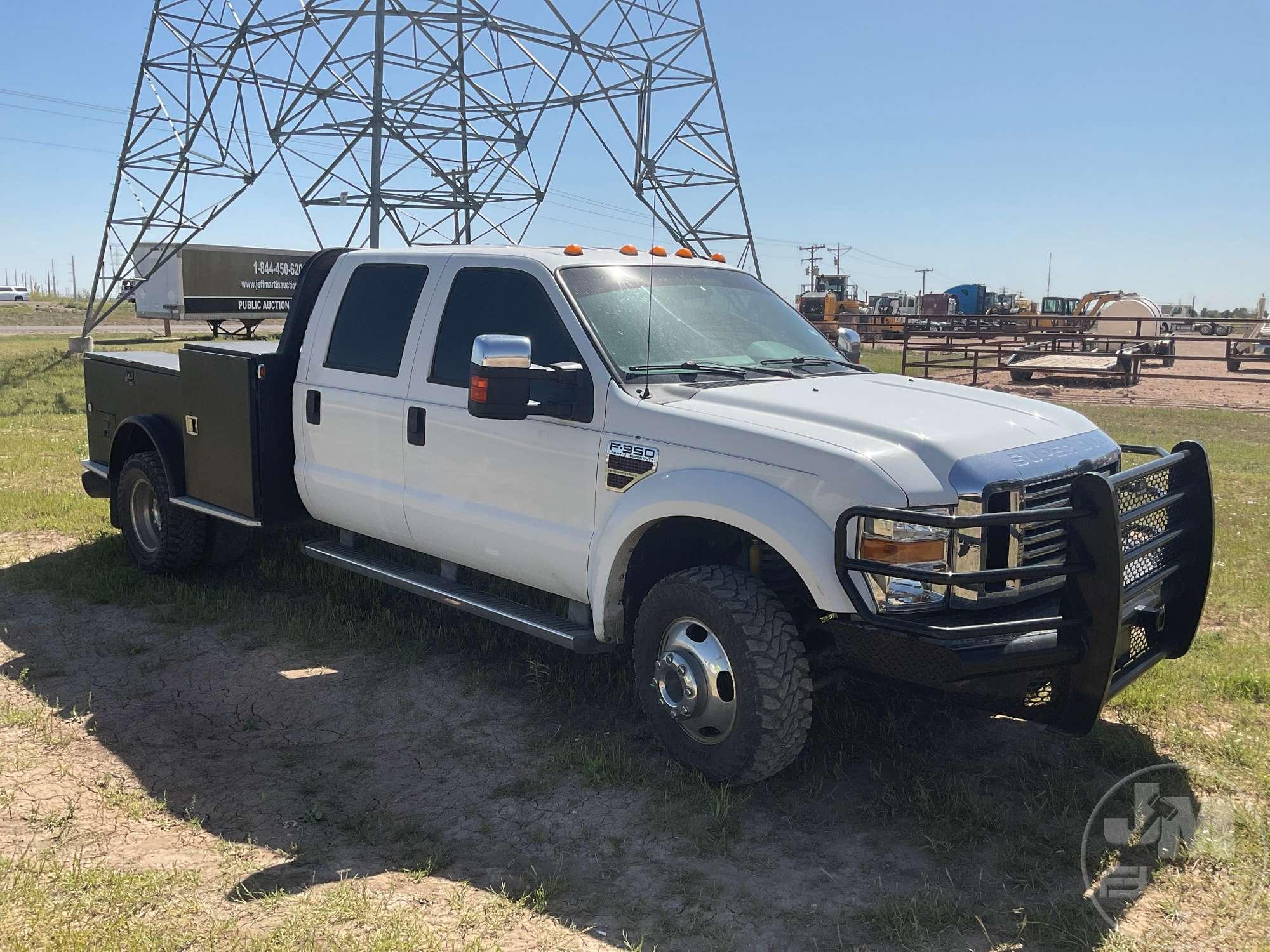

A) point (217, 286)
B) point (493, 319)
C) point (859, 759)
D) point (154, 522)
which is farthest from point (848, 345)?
point (217, 286)

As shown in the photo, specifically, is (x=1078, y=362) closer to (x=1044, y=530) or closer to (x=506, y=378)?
(x=1044, y=530)

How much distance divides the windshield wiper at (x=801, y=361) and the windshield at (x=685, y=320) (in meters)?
0.01

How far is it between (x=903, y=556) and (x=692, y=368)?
4.48ft

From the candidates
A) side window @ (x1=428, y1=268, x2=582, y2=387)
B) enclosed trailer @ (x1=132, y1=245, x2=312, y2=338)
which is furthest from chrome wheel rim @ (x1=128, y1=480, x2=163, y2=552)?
enclosed trailer @ (x1=132, y1=245, x2=312, y2=338)

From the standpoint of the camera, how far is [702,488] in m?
3.94

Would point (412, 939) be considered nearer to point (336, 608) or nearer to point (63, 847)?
point (63, 847)

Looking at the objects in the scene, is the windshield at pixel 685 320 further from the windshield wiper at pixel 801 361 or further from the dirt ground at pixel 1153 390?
the dirt ground at pixel 1153 390

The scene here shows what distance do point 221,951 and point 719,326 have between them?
315 cm

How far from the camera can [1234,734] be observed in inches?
179

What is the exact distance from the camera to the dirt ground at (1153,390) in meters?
18.2

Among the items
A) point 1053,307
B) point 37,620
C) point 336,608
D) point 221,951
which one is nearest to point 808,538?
point 221,951

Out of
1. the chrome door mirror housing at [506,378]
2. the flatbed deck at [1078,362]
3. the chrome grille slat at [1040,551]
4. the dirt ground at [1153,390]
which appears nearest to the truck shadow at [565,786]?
the chrome grille slat at [1040,551]

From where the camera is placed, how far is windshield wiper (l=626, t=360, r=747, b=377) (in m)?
4.48

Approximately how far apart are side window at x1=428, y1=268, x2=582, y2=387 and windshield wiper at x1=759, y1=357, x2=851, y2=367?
908mm
